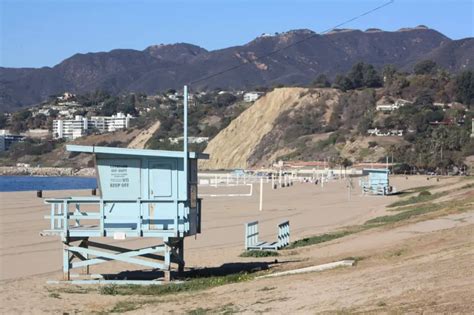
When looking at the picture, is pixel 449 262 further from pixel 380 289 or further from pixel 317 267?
pixel 317 267

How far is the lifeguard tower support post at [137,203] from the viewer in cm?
1766

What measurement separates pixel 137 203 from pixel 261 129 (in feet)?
480

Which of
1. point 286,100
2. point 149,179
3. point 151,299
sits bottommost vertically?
point 151,299

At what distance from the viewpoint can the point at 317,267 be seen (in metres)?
17.5

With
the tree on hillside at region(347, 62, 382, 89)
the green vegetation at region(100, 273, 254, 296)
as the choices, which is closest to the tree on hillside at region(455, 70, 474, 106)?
the tree on hillside at region(347, 62, 382, 89)

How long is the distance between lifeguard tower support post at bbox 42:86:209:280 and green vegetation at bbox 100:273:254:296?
0.57m

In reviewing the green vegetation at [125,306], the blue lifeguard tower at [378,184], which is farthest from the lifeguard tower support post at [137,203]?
the blue lifeguard tower at [378,184]

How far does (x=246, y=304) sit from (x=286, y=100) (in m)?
155

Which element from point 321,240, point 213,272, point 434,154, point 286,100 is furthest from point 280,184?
point 286,100

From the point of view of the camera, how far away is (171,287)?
56.3 ft

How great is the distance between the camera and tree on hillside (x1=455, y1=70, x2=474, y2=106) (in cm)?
16325

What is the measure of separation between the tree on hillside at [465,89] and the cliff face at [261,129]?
22.4 meters

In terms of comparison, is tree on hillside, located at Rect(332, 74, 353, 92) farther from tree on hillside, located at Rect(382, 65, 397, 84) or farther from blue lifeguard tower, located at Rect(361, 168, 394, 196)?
blue lifeguard tower, located at Rect(361, 168, 394, 196)

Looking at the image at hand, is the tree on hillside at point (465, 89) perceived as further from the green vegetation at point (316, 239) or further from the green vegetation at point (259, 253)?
the green vegetation at point (259, 253)
